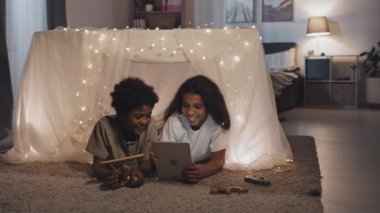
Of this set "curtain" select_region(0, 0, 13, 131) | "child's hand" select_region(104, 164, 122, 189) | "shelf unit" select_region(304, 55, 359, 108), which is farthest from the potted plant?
"child's hand" select_region(104, 164, 122, 189)

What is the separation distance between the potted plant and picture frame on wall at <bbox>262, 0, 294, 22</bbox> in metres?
1.15

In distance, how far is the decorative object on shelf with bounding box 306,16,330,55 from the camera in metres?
6.21

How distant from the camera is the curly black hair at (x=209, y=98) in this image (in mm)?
2467

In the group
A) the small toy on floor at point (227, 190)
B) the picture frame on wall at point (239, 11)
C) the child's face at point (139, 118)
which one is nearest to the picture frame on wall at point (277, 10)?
the picture frame on wall at point (239, 11)

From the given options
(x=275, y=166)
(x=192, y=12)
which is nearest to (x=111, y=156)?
(x=275, y=166)

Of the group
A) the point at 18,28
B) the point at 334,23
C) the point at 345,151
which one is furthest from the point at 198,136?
the point at 334,23

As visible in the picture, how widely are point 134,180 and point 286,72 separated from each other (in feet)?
13.4

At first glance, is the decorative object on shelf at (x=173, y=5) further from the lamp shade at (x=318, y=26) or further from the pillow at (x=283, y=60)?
the lamp shade at (x=318, y=26)

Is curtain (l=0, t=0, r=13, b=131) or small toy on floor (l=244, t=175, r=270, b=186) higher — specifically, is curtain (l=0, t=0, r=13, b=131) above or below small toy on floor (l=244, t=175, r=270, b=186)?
above

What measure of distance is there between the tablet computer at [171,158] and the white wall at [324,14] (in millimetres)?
4118

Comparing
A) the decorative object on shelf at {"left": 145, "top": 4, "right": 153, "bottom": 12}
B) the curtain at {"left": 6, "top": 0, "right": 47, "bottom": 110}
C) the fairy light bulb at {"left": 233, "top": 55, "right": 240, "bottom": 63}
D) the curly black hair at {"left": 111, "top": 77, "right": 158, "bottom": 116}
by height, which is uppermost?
the decorative object on shelf at {"left": 145, "top": 4, "right": 153, "bottom": 12}

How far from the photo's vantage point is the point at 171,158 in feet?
7.29

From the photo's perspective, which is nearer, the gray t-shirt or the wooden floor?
the wooden floor

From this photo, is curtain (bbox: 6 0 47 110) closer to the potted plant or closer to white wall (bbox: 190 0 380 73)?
white wall (bbox: 190 0 380 73)
